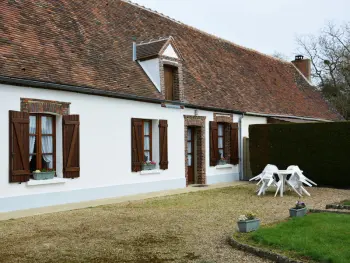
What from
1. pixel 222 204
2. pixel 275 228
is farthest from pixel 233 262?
pixel 222 204

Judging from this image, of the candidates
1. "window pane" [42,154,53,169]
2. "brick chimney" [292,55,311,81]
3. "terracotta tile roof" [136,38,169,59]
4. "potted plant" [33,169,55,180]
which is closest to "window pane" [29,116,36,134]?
"window pane" [42,154,53,169]

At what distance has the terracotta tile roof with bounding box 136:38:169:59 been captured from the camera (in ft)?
47.3

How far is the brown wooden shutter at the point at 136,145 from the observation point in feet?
42.8

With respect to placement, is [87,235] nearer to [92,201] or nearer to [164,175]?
[92,201]

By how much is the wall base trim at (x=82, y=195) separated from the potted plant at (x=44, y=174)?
40 centimetres

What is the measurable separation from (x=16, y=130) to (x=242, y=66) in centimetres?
1430

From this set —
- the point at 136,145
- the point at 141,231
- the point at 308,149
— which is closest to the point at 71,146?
the point at 136,145

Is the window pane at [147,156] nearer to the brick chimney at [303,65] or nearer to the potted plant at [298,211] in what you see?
the potted plant at [298,211]

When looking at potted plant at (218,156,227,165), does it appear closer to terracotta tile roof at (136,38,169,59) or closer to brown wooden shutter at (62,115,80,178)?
terracotta tile roof at (136,38,169,59)

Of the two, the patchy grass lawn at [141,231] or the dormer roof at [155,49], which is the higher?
the dormer roof at [155,49]

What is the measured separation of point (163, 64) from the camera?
14.6 meters

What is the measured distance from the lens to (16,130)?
984 cm

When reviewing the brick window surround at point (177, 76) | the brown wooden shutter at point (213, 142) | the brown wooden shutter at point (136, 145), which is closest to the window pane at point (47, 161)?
the brown wooden shutter at point (136, 145)

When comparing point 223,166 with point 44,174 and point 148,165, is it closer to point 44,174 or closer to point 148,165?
point 148,165
